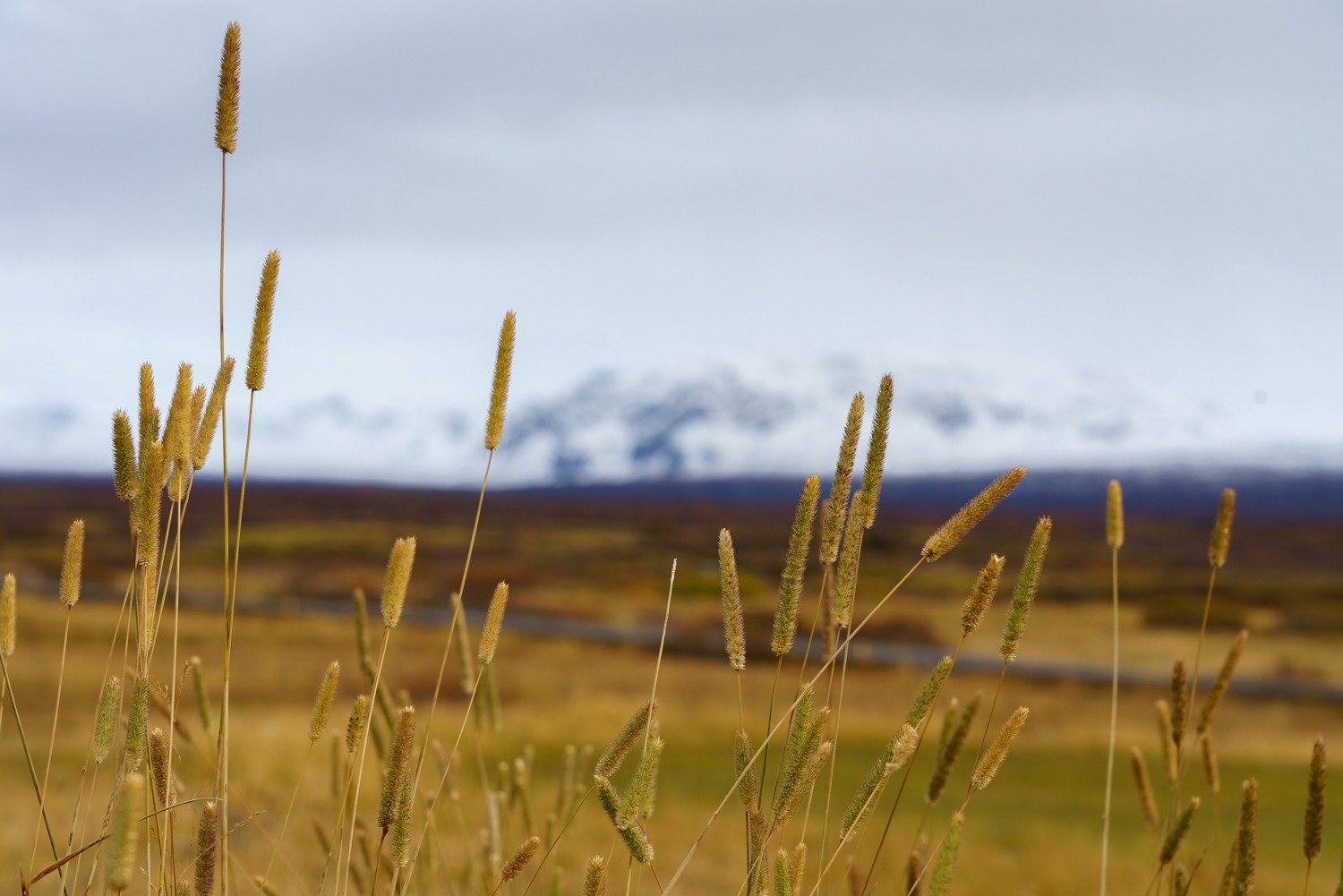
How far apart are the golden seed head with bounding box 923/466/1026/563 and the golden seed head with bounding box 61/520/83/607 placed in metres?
1.35

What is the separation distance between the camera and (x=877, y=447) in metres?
1.76

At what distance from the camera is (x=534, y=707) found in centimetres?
2002

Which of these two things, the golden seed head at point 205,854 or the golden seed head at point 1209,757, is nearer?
the golden seed head at point 205,854

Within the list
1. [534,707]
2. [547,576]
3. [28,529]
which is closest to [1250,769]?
[534,707]

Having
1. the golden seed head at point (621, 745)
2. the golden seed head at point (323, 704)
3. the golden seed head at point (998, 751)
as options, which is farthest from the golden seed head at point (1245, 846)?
the golden seed head at point (323, 704)

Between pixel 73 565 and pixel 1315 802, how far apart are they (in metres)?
2.09

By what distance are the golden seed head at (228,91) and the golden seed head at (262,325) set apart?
196 mm

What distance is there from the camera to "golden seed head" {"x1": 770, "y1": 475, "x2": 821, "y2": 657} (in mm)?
1688

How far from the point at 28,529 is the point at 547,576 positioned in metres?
50.0

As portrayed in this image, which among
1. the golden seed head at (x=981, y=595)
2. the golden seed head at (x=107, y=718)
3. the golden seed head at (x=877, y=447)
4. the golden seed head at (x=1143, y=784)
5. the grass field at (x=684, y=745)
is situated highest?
the golden seed head at (x=877, y=447)

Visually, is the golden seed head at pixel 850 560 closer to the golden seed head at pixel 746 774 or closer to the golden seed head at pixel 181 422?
the golden seed head at pixel 746 774

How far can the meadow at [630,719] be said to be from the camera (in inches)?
68.6

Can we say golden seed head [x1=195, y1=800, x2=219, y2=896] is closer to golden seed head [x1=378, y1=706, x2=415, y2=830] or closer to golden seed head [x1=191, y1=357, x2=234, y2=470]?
golden seed head [x1=378, y1=706, x2=415, y2=830]

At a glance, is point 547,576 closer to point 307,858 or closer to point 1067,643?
point 1067,643
